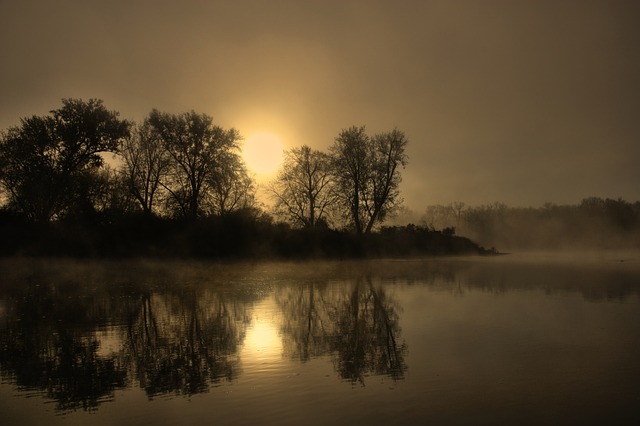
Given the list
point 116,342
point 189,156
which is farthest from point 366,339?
point 189,156

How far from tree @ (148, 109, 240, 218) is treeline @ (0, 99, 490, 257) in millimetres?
102

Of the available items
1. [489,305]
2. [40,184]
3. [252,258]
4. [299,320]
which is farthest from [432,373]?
[40,184]

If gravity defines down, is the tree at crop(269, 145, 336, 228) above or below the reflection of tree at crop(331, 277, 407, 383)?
above

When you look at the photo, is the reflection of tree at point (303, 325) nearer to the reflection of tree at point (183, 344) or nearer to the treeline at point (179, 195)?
the reflection of tree at point (183, 344)

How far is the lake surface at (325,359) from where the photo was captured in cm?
607

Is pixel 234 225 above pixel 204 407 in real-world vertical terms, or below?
above

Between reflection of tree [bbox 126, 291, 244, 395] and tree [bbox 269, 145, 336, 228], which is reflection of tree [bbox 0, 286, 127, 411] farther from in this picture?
tree [bbox 269, 145, 336, 228]

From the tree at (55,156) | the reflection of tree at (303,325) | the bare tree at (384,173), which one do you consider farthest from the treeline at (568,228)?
the reflection of tree at (303,325)

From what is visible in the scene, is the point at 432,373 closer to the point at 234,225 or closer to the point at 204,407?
the point at 204,407

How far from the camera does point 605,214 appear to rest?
80.3 meters

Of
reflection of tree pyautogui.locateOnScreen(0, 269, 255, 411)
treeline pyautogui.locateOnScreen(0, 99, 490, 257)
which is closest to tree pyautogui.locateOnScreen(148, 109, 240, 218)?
treeline pyautogui.locateOnScreen(0, 99, 490, 257)

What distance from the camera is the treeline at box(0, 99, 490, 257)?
41.8 meters

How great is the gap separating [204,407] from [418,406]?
2741mm

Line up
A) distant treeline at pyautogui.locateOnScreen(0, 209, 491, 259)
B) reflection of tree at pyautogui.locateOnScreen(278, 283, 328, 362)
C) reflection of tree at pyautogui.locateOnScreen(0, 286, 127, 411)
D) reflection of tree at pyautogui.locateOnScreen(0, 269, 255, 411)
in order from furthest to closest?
distant treeline at pyautogui.locateOnScreen(0, 209, 491, 259)
reflection of tree at pyautogui.locateOnScreen(278, 283, 328, 362)
reflection of tree at pyautogui.locateOnScreen(0, 269, 255, 411)
reflection of tree at pyautogui.locateOnScreen(0, 286, 127, 411)
